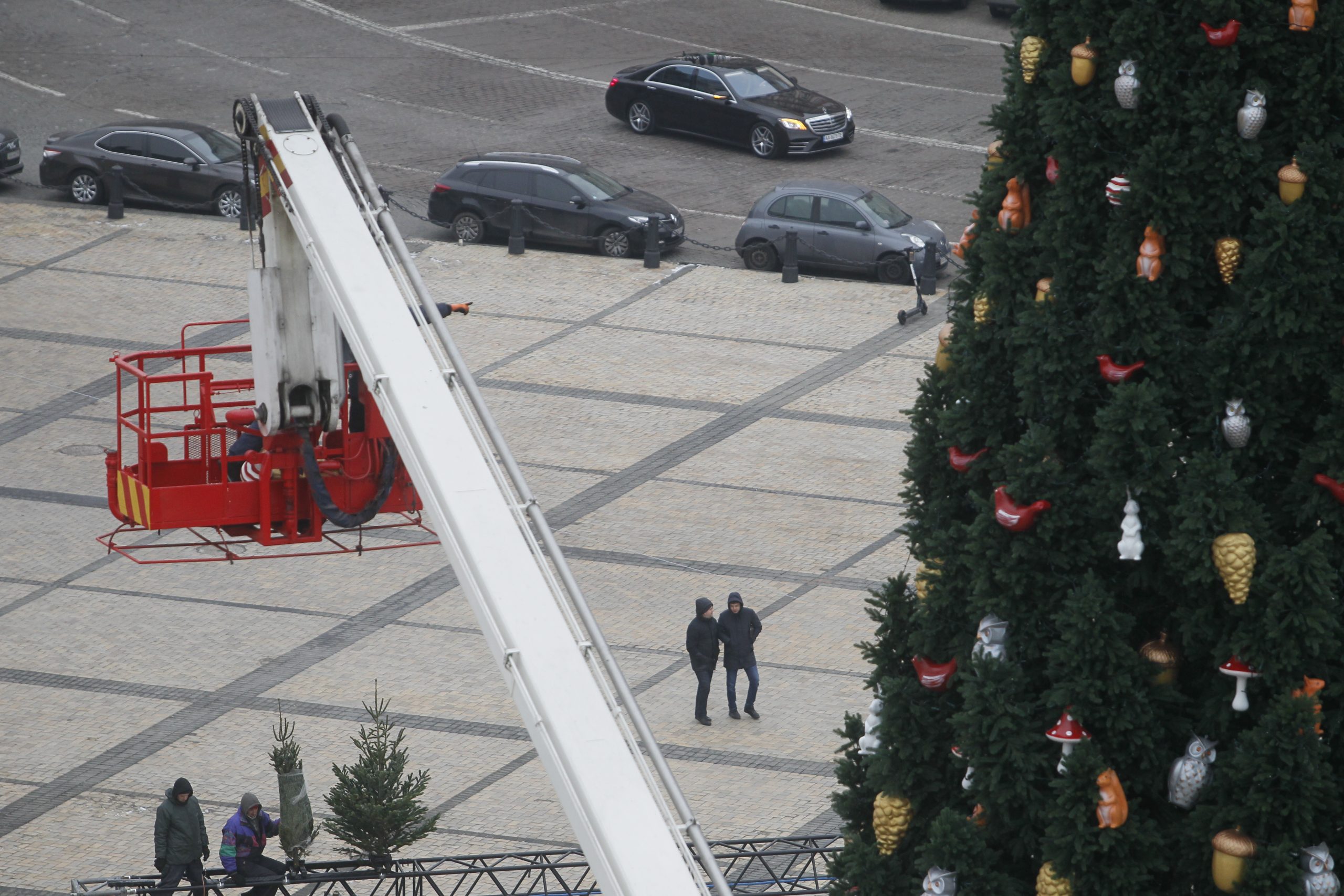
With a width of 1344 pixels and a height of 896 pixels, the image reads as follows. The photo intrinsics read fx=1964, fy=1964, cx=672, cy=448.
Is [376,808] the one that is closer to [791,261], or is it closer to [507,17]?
[791,261]

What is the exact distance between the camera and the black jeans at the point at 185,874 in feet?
44.8

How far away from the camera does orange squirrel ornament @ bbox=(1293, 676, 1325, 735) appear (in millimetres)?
6410

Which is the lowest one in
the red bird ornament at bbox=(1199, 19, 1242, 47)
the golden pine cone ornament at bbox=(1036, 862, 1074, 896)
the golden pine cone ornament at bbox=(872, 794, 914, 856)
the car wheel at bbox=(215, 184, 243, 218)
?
the car wheel at bbox=(215, 184, 243, 218)

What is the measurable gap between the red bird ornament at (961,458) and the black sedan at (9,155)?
2671cm

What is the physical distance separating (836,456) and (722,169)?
11778 millimetres

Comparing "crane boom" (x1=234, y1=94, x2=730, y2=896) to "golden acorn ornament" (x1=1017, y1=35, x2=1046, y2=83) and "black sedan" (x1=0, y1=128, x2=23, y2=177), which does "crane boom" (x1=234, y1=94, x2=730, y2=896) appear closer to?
"golden acorn ornament" (x1=1017, y1=35, x2=1046, y2=83)

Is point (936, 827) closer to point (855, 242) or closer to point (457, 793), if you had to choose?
point (457, 793)

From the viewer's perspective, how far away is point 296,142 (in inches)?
472

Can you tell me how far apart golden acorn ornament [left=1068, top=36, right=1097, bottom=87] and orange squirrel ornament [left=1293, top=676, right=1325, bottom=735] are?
2155 millimetres

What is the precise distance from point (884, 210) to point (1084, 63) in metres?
21.6

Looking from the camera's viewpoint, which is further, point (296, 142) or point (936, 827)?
point (296, 142)

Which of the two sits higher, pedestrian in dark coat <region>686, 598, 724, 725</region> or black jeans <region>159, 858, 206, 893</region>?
pedestrian in dark coat <region>686, 598, 724, 725</region>

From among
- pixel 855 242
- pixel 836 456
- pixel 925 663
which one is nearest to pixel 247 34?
pixel 855 242

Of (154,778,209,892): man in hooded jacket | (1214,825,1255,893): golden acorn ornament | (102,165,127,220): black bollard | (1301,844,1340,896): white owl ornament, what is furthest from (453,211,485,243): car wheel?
(1301,844,1340,896): white owl ornament
